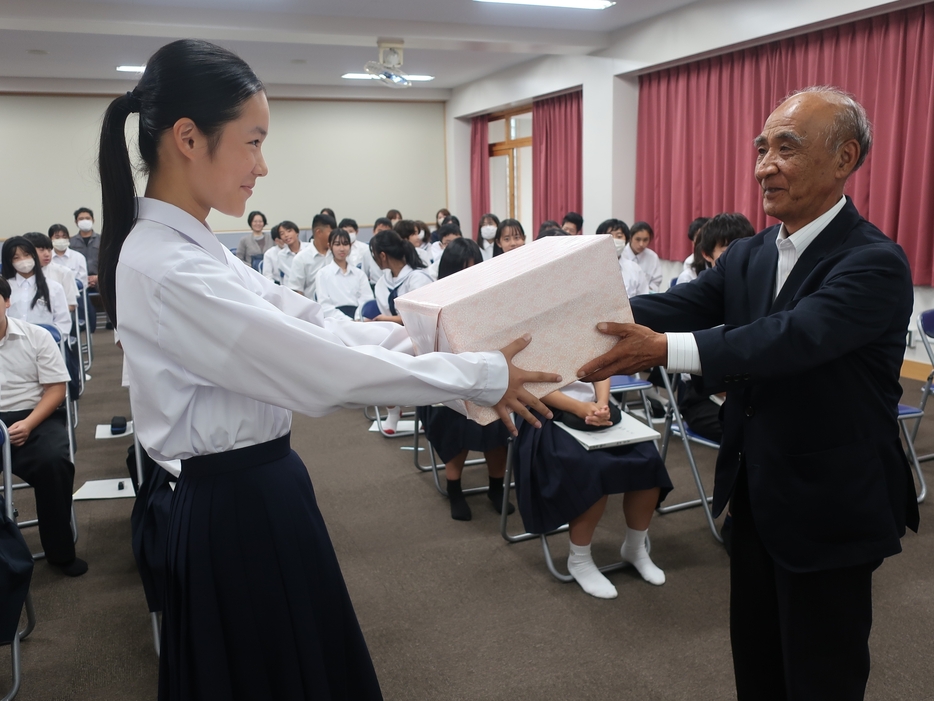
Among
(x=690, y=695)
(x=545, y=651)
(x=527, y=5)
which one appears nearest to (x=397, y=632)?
(x=545, y=651)

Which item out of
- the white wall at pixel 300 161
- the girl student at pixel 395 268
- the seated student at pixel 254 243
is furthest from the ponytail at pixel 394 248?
the white wall at pixel 300 161

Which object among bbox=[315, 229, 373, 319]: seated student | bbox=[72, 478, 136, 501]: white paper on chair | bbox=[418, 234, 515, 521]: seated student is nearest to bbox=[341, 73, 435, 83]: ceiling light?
bbox=[315, 229, 373, 319]: seated student

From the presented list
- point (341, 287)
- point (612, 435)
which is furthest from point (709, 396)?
point (341, 287)

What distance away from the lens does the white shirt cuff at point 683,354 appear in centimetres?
136

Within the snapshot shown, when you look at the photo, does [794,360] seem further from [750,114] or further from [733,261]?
[750,114]

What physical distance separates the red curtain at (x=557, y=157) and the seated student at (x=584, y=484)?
686 centimetres

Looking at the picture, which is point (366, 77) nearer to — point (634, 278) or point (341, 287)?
point (341, 287)

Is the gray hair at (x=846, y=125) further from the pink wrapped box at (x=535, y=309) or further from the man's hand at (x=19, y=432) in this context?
the man's hand at (x=19, y=432)

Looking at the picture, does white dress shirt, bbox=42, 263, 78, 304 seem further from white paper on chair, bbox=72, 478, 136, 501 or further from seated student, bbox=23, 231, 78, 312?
white paper on chair, bbox=72, 478, 136, 501

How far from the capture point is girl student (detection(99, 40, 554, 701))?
1.04m

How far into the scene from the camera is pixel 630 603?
254 cm

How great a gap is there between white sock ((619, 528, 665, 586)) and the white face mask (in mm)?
4275

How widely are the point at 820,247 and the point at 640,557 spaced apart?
164 centimetres

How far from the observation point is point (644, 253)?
6.22 m
